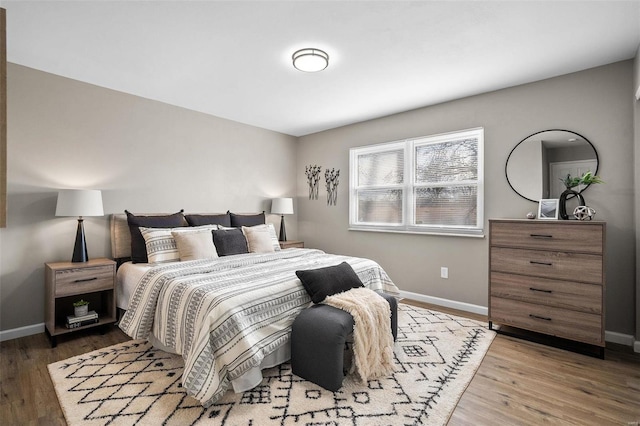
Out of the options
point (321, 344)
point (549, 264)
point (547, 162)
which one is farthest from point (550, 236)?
point (321, 344)

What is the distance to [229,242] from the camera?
3482 mm

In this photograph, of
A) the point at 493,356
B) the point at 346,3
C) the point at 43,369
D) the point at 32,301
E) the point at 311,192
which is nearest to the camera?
the point at 346,3

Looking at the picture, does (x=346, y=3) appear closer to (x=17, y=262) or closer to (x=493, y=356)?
(x=493, y=356)

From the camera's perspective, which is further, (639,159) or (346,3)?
(639,159)

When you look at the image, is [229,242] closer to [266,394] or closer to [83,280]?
[83,280]

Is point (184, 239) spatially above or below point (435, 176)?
below

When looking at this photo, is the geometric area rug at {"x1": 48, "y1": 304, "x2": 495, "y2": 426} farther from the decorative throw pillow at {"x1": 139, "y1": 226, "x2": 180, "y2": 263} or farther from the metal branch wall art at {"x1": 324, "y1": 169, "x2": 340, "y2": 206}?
the metal branch wall art at {"x1": 324, "y1": 169, "x2": 340, "y2": 206}

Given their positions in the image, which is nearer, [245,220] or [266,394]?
[266,394]

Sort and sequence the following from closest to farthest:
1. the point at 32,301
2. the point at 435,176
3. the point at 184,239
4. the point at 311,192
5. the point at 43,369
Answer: the point at 43,369 < the point at 32,301 < the point at 184,239 < the point at 435,176 < the point at 311,192

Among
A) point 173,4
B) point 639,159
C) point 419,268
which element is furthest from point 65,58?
point 639,159

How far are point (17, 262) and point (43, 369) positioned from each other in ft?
3.80

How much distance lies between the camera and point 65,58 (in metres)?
2.71

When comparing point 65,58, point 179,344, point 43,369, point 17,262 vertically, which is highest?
point 65,58

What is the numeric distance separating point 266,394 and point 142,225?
2.28m
